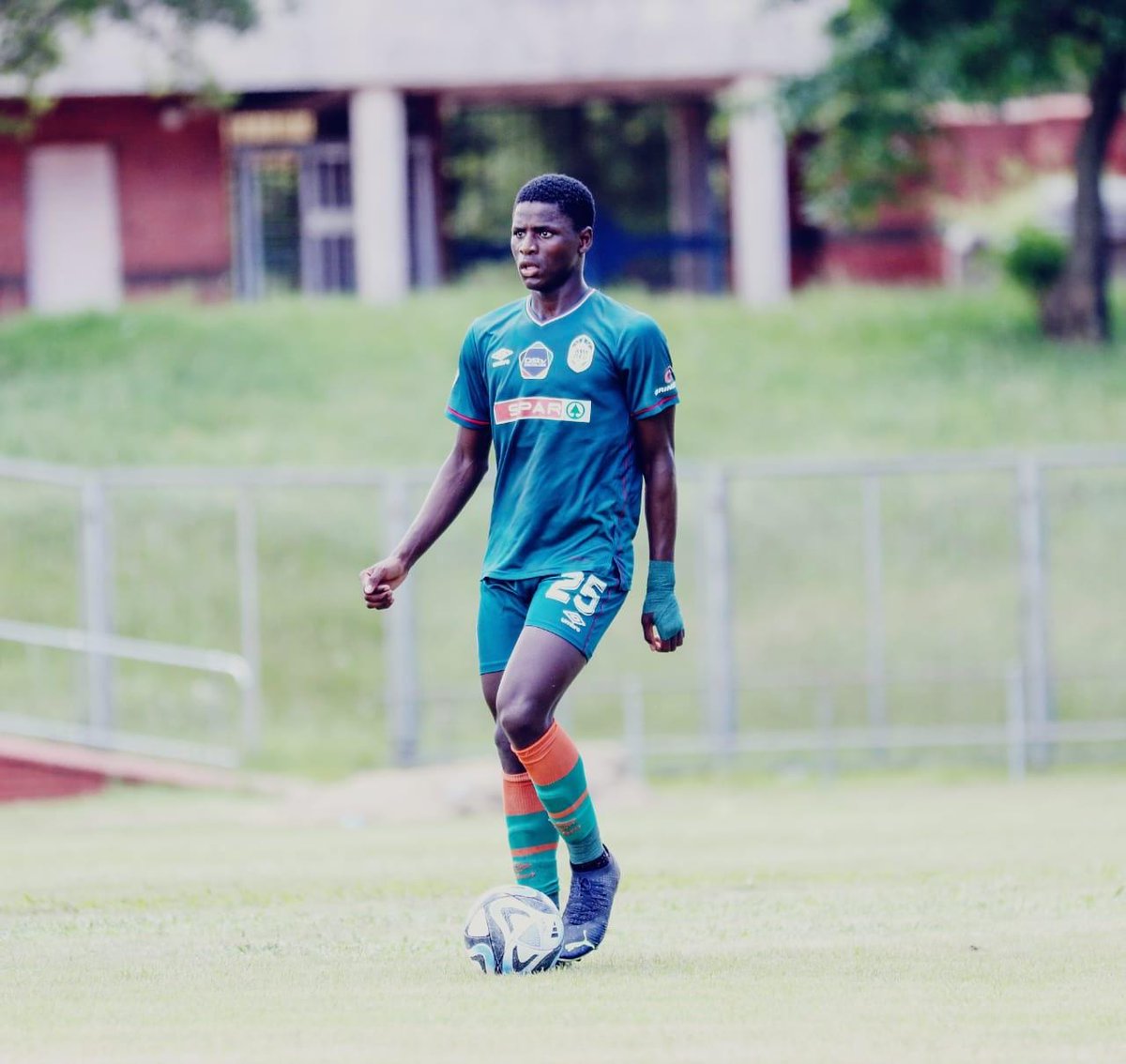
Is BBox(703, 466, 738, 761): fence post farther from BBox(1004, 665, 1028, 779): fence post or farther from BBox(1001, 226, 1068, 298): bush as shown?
BBox(1001, 226, 1068, 298): bush

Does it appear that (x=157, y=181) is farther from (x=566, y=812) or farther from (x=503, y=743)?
(x=566, y=812)

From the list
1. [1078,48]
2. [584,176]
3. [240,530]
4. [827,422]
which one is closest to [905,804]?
[240,530]

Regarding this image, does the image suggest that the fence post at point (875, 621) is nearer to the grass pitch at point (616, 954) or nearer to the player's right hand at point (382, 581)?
the grass pitch at point (616, 954)

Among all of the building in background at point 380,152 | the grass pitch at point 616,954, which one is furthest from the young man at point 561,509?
the building in background at point 380,152

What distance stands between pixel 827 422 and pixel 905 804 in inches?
454

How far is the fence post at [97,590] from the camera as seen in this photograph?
18453mm

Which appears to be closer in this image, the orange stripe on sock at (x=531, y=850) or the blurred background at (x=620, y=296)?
the orange stripe on sock at (x=531, y=850)

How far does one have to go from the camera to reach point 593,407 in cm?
669

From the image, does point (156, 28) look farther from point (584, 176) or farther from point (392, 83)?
point (584, 176)

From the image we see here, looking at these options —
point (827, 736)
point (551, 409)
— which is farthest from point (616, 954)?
point (827, 736)

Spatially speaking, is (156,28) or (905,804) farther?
(156,28)

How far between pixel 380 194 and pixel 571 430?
25566 millimetres

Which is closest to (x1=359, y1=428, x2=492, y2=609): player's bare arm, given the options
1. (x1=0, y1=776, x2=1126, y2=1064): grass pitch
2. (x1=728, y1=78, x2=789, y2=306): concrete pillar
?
(x1=0, y1=776, x2=1126, y2=1064): grass pitch

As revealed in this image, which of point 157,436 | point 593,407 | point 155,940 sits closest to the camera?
point 593,407
